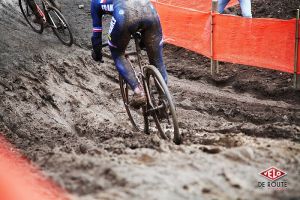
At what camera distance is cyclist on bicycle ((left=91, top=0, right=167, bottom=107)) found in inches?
217

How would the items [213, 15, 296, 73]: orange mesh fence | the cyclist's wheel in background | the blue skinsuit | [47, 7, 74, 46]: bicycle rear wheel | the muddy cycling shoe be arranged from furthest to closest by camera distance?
[47, 7, 74, 46]: bicycle rear wheel
[213, 15, 296, 73]: orange mesh fence
the cyclist's wheel in background
the muddy cycling shoe
the blue skinsuit

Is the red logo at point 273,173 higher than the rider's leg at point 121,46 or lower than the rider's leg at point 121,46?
lower

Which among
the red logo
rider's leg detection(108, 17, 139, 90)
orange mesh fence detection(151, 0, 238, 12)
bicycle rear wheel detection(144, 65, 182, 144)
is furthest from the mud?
orange mesh fence detection(151, 0, 238, 12)

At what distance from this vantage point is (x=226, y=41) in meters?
8.65

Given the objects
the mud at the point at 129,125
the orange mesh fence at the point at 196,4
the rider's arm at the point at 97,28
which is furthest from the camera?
the orange mesh fence at the point at 196,4

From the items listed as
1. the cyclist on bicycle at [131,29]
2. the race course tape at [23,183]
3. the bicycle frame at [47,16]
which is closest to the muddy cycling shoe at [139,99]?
the cyclist on bicycle at [131,29]

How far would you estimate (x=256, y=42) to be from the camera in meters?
8.14

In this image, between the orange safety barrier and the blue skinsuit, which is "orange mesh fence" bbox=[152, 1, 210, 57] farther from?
the blue skinsuit

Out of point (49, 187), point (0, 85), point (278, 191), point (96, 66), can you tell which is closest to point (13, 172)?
point (49, 187)

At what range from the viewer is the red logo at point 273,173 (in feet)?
13.5

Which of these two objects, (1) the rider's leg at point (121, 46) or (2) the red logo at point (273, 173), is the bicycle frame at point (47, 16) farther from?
(2) the red logo at point (273, 173)

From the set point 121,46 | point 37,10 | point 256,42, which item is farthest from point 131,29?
point 37,10

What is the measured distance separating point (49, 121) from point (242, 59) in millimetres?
3840

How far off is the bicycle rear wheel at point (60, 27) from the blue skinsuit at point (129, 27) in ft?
12.1
